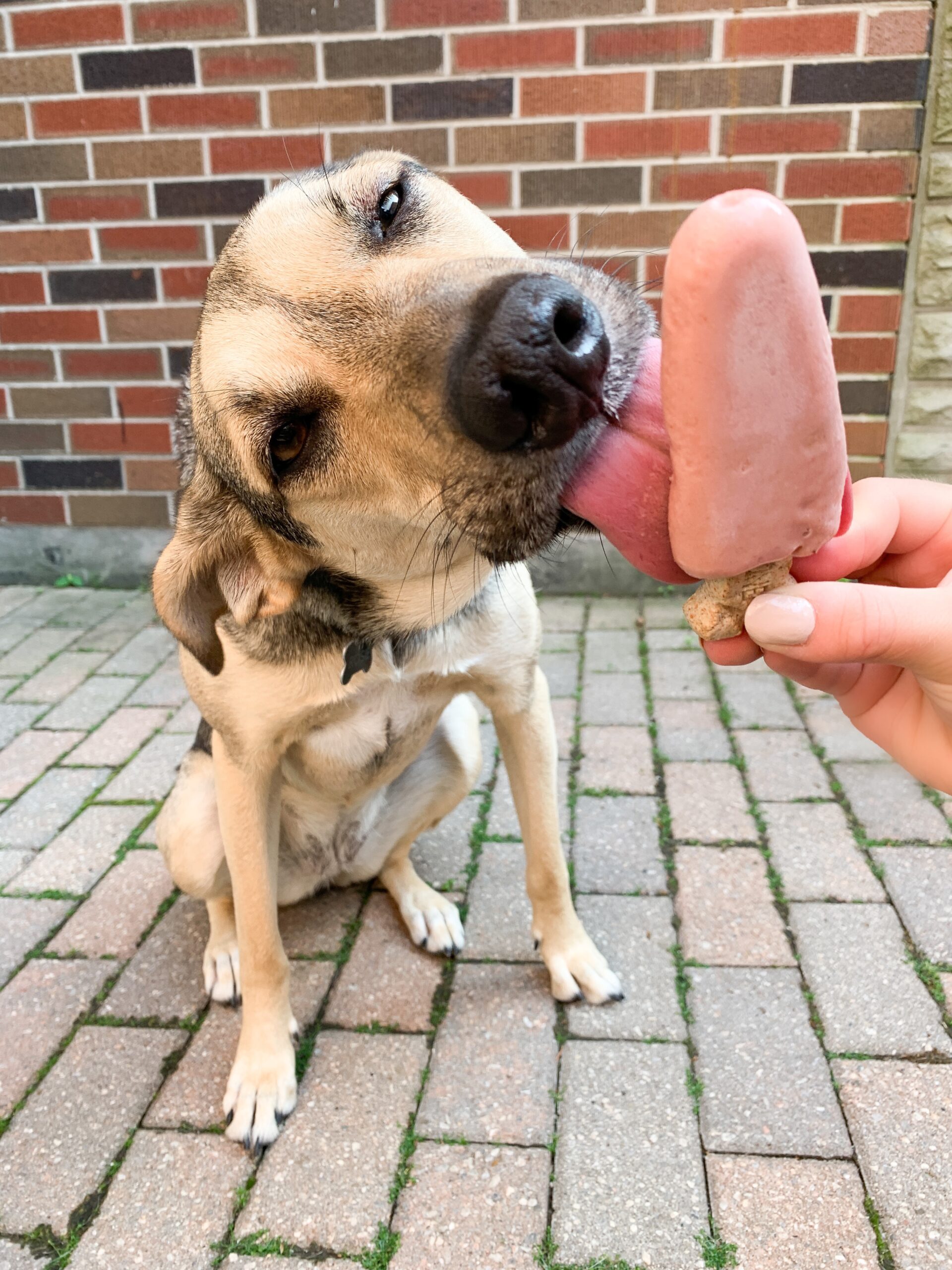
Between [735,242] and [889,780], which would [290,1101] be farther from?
[889,780]

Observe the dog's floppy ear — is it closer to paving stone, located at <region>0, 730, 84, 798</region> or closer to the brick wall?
paving stone, located at <region>0, 730, 84, 798</region>

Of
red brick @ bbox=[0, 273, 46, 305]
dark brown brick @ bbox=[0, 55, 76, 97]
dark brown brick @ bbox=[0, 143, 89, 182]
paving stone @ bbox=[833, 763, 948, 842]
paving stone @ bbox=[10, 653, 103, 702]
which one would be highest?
dark brown brick @ bbox=[0, 55, 76, 97]

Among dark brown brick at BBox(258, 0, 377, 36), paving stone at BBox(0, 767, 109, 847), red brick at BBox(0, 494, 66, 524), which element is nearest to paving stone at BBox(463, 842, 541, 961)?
paving stone at BBox(0, 767, 109, 847)

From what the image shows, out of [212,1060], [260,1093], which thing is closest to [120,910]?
[212,1060]

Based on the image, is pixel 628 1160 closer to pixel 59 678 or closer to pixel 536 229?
pixel 59 678

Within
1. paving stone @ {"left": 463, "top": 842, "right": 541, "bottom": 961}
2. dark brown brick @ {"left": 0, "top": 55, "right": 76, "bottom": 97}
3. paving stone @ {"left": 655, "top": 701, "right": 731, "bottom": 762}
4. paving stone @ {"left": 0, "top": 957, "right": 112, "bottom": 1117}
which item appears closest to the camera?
paving stone @ {"left": 0, "top": 957, "right": 112, "bottom": 1117}

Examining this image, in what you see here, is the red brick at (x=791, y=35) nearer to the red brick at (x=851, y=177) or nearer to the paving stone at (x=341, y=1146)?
the red brick at (x=851, y=177)

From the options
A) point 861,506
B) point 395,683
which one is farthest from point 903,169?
point 395,683
